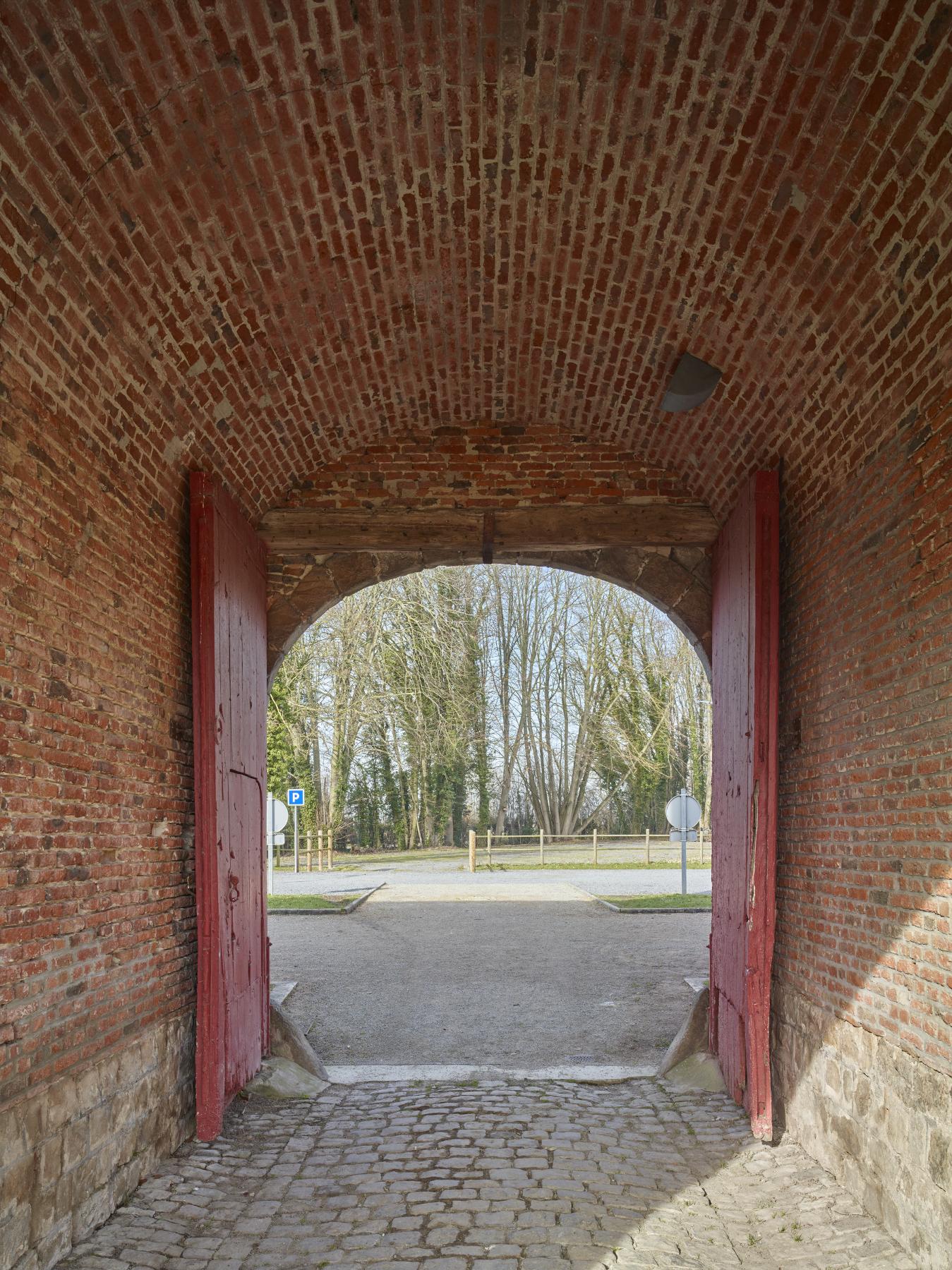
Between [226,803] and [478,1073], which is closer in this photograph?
[226,803]

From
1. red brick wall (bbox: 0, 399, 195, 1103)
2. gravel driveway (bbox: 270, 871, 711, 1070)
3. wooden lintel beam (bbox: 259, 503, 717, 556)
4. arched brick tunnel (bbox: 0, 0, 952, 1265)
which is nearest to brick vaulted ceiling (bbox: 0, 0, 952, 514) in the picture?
arched brick tunnel (bbox: 0, 0, 952, 1265)

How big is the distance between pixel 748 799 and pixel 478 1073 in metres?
2.61

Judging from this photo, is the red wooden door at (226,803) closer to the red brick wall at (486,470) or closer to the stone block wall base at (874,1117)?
the red brick wall at (486,470)

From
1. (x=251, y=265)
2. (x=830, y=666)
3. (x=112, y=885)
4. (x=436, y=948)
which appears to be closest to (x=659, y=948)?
(x=436, y=948)

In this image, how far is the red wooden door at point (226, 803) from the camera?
566 cm

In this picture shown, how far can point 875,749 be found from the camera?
4832 millimetres

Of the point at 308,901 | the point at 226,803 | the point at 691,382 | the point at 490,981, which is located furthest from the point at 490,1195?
the point at 308,901

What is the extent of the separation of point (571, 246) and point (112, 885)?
3714mm

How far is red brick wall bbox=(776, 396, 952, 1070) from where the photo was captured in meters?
4.14

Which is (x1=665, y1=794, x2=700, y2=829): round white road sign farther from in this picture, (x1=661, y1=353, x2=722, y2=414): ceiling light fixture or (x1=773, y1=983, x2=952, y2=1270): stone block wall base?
(x1=661, y1=353, x2=722, y2=414): ceiling light fixture

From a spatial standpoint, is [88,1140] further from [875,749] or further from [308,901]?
[308,901]

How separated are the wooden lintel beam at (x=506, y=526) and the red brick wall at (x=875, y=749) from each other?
40.8 inches

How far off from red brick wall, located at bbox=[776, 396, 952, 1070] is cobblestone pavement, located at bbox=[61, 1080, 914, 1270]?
89 cm

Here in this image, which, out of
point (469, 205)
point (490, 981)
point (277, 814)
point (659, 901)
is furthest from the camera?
point (659, 901)
